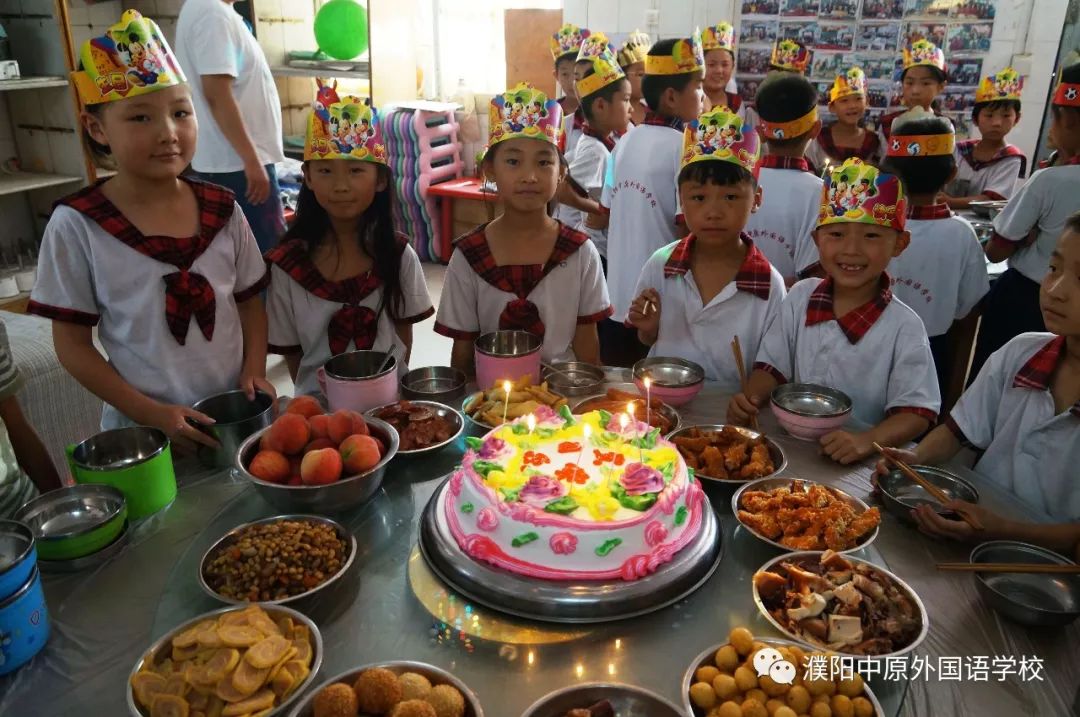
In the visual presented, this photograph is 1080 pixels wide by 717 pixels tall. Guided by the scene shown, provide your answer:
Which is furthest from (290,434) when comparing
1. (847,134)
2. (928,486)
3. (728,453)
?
(847,134)

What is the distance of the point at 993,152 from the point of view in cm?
482

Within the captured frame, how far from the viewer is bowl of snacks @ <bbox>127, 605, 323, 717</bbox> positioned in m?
1.10

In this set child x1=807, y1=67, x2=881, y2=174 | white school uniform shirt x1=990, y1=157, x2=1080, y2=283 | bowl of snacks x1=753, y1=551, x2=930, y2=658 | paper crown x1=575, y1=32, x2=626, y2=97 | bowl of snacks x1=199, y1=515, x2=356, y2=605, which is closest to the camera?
bowl of snacks x1=753, y1=551, x2=930, y2=658

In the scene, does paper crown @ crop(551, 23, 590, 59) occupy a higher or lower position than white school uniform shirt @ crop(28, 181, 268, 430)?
higher

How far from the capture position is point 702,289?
250 centimetres

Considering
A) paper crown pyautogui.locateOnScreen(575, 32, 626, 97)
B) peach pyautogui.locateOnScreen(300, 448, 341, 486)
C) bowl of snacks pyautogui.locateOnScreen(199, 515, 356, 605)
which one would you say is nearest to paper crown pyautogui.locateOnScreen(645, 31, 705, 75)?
paper crown pyautogui.locateOnScreen(575, 32, 626, 97)

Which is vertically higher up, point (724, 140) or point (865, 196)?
point (724, 140)

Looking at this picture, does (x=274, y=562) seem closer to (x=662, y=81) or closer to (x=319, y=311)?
(x=319, y=311)

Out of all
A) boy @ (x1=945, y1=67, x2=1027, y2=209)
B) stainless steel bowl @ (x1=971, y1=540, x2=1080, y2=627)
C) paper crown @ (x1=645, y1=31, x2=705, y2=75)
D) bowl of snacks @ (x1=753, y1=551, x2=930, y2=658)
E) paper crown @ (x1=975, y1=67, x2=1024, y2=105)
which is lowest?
stainless steel bowl @ (x1=971, y1=540, x2=1080, y2=627)

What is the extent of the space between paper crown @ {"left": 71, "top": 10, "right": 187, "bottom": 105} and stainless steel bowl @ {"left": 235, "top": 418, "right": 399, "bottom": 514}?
37.7 inches

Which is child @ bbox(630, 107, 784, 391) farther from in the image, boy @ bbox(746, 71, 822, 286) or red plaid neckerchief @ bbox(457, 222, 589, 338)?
boy @ bbox(746, 71, 822, 286)

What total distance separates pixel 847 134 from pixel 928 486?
4230 millimetres

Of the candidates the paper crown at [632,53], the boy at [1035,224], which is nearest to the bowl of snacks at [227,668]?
the boy at [1035,224]

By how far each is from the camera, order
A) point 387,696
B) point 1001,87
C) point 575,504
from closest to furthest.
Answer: point 387,696 < point 575,504 < point 1001,87
